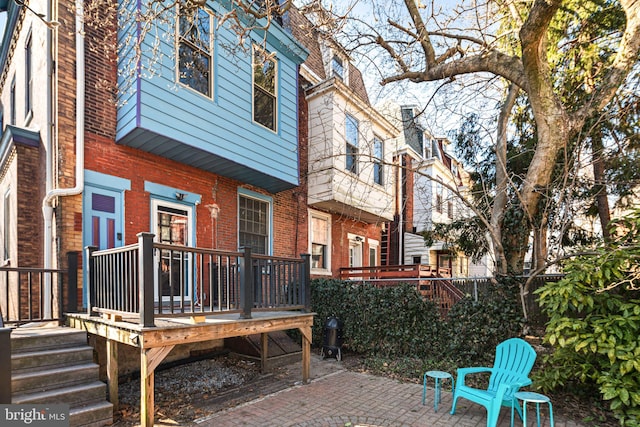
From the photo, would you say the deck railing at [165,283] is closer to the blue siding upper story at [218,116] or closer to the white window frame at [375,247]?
the blue siding upper story at [218,116]

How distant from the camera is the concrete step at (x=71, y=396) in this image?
3.93 meters

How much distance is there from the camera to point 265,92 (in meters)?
8.20

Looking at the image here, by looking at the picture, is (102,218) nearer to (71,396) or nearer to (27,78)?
(71,396)

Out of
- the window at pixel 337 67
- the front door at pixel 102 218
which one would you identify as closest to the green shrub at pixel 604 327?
the front door at pixel 102 218

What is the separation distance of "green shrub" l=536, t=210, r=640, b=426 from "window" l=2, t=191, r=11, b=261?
9.75 meters

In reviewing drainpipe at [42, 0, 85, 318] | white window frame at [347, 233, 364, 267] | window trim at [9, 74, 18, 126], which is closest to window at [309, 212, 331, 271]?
white window frame at [347, 233, 364, 267]

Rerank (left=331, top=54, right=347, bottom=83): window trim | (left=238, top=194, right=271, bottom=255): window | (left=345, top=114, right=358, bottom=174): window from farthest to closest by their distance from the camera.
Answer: (left=331, top=54, right=347, bottom=83): window trim < (left=345, top=114, right=358, bottom=174): window < (left=238, top=194, right=271, bottom=255): window

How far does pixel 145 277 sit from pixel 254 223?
4.89m

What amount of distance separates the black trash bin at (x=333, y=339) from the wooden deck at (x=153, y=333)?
5.19 ft

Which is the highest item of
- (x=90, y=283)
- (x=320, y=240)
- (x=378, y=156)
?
(x=378, y=156)

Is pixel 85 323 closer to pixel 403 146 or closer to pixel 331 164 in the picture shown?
pixel 331 164

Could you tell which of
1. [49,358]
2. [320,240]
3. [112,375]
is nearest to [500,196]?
[320,240]

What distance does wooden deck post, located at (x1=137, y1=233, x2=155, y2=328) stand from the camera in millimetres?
3869

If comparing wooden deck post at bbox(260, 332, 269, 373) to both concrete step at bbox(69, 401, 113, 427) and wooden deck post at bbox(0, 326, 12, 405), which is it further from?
wooden deck post at bbox(0, 326, 12, 405)
